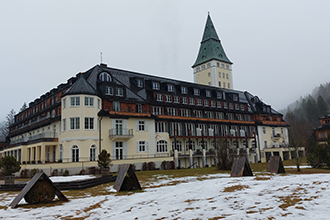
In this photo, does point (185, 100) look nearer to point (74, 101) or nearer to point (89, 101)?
point (89, 101)

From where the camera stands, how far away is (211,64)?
69312mm

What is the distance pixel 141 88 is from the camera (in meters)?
42.8

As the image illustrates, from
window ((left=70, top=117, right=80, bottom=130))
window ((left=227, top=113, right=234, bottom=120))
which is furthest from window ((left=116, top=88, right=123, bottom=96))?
window ((left=227, top=113, right=234, bottom=120))

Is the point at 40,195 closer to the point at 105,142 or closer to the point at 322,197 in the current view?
the point at 322,197

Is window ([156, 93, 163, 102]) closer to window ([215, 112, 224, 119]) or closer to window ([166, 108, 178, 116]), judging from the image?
window ([166, 108, 178, 116])

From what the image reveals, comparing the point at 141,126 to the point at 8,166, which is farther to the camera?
the point at 141,126

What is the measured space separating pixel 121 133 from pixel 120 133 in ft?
0.44

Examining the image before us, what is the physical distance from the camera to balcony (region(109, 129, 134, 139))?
34.8 meters

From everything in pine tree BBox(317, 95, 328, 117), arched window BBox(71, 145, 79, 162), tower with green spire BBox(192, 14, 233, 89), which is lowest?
arched window BBox(71, 145, 79, 162)

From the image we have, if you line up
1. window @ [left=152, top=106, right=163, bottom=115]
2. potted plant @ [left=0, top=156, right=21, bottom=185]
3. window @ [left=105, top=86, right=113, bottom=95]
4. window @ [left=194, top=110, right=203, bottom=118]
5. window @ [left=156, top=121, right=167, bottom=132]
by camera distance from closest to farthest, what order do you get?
1. potted plant @ [left=0, top=156, right=21, bottom=185]
2. window @ [left=105, top=86, right=113, bottom=95]
3. window @ [left=156, top=121, right=167, bottom=132]
4. window @ [left=152, top=106, right=163, bottom=115]
5. window @ [left=194, top=110, right=203, bottom=118]

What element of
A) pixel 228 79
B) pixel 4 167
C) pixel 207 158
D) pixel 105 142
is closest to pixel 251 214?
pixel 4 167

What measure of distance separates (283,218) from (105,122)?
30.5 m

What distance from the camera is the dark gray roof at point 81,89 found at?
109ft

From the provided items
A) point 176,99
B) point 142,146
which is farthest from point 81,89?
point 176,99
